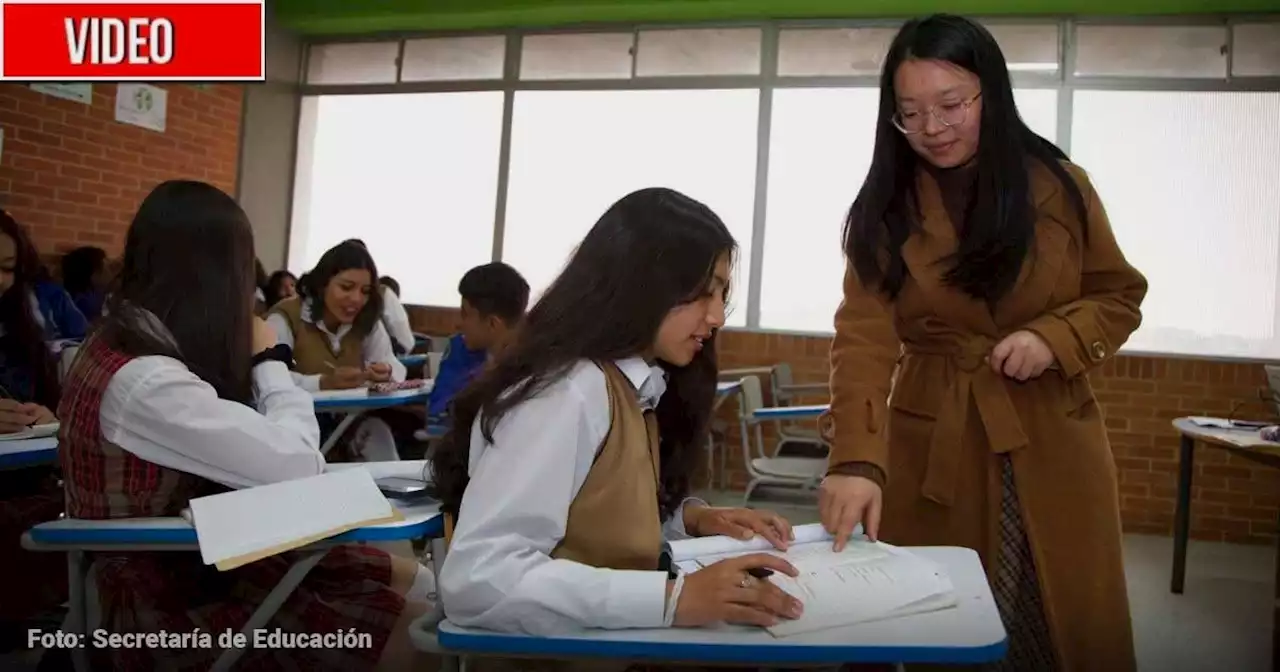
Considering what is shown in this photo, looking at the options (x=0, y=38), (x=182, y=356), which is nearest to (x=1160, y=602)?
(x=182, y=356)

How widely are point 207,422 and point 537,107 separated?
15.6 ft

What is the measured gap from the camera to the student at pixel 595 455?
0.87 metres

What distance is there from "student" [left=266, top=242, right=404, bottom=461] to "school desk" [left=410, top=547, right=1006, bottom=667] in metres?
2.64

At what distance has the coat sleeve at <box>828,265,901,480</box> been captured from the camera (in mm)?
1143

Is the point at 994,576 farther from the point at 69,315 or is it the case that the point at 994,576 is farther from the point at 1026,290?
the point at 69,315

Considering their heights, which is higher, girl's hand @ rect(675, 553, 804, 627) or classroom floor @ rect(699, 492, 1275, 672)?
girl's hand @ rect(675, 553, 804, 627)

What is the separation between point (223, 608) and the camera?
138 centimetres

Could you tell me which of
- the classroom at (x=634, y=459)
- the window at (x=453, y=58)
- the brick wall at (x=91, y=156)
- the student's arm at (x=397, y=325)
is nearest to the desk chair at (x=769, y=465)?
the classroom at (x=634, y=459)

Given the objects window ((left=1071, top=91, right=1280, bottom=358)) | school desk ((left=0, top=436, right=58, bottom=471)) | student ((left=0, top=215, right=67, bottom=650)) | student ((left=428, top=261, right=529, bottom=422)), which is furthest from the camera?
window ((left=1071, top=91, right=1280, bottom=358))

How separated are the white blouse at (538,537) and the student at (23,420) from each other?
155 centimetres

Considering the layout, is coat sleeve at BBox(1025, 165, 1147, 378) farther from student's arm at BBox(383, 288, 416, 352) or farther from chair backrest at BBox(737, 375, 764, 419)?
student's arm at BBox(383, 288, 416, 352)

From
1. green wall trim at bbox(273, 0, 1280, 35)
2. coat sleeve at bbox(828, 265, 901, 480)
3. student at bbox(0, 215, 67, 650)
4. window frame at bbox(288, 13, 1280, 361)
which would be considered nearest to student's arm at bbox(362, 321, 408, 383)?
student at bbox(0, 215, 67, 650)

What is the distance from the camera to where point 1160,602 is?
3252 mm

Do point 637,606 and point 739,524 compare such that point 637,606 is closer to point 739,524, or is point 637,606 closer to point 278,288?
point 739,524
